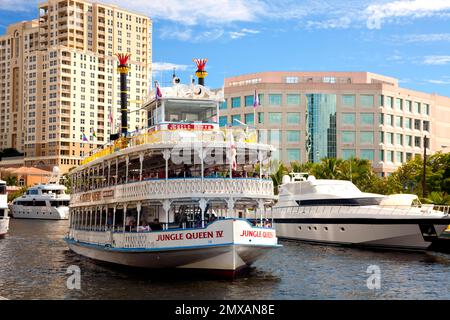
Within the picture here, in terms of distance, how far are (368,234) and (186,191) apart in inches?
849

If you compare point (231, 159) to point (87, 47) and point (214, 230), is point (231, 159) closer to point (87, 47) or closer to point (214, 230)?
point (214, 230)

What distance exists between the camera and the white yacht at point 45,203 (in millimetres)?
111688

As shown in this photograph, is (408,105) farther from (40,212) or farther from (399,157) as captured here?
(40,212)

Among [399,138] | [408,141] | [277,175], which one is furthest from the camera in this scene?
[408,141]

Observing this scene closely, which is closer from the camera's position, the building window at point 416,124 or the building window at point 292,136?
the building window at point 292,136

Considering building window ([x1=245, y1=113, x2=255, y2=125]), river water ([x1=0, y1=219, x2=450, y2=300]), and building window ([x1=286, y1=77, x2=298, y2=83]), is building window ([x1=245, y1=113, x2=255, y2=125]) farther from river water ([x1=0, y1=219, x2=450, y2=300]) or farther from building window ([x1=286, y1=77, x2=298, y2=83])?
river water ([x1=0, y1=219, x2=450, y2=300])

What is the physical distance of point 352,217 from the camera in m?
48.1

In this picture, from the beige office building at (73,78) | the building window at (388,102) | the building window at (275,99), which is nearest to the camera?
the building window at (275,99)

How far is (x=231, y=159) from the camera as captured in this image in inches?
1162

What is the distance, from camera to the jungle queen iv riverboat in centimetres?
2848

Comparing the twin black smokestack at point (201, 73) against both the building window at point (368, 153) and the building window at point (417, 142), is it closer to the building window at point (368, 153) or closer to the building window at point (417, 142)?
the building window at point (368, 153)

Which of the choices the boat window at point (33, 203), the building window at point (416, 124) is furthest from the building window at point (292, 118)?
the boat window at point (33, 203)

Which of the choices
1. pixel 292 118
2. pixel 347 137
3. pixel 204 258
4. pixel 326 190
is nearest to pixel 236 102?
pixel 292 118

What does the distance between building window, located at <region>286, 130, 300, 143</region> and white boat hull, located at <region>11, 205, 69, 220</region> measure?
4000cm
